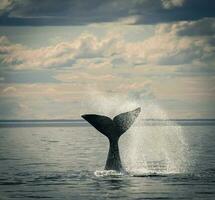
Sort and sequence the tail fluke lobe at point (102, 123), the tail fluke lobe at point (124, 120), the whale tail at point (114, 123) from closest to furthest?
the tail fluke lobe at point (102, 123) < the whale tail at point (114, 123) < the tail fluke lobe at point (124, 120)

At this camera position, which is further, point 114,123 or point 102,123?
point 114,123

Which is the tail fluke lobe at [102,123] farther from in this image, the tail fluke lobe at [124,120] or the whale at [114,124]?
the tail fluke lobe at [124,120]

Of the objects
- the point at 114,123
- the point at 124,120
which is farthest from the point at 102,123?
the point at 124,120

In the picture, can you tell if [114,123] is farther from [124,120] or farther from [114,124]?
[124,120]

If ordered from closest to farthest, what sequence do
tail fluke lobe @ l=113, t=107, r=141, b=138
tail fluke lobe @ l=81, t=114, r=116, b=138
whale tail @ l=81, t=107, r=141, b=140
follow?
tail fluke lobe @ l=81, t=114, r=116, b=138 → whale tail @ l=81, t=107, r=141, b=140 → tail fluke lobe @ l=113, t=107, r=141, b=138

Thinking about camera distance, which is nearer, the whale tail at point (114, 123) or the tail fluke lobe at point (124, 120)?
the whale tail at point (114, 123)

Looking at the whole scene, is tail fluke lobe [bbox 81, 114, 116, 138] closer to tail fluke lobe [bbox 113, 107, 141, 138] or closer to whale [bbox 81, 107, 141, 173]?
whale [bbox 81, 107, 141, 173]

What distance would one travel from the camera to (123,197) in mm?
21656

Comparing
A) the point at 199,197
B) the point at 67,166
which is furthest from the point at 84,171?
the point at 199,197

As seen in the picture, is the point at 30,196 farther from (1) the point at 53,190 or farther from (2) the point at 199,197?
(2) the point at 199,197

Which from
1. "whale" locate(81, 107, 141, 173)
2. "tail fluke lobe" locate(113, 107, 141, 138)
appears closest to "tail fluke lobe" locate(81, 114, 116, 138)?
"whale" locate(81, 107, 141, 173)

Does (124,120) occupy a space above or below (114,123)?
above

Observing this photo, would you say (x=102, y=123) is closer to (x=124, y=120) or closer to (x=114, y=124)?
(x=114, y=124)

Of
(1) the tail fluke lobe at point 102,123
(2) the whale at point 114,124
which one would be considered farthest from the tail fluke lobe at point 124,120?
(1) the tail fluke lobe at point 102,123
